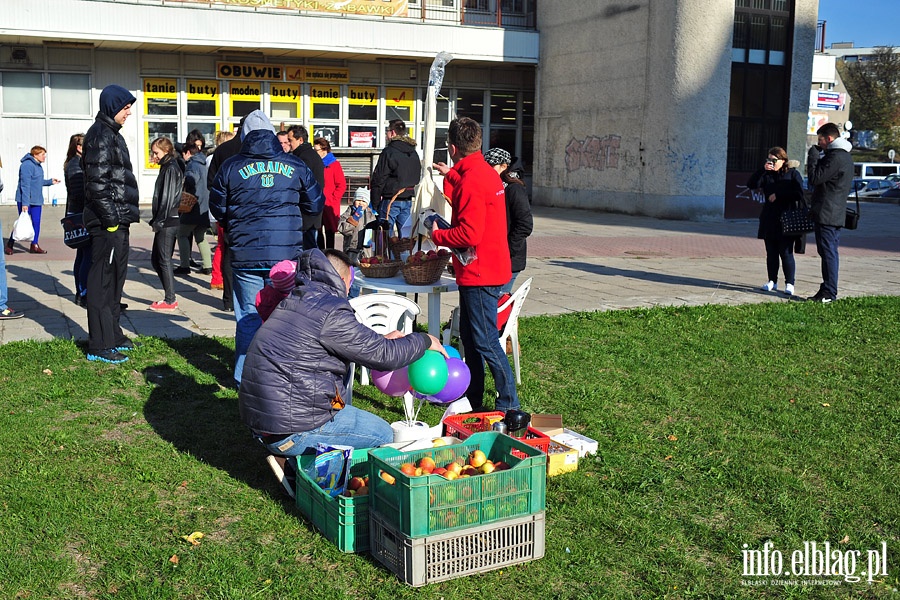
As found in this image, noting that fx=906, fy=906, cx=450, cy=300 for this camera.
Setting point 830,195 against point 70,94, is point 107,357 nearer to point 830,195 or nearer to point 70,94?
point 830,195

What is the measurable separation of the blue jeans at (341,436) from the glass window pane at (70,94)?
2218 centimetres

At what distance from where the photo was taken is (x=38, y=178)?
48.1ft

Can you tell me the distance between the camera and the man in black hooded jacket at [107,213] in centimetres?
729

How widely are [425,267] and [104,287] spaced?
2793 mm

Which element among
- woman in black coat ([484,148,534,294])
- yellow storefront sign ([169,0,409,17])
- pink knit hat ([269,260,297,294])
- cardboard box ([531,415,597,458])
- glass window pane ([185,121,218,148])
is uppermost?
yellow storefront sign ([169,0,409,17])

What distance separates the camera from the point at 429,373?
17.0 feet

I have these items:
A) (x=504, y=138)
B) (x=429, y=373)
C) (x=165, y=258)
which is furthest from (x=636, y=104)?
(x=429, y=373)

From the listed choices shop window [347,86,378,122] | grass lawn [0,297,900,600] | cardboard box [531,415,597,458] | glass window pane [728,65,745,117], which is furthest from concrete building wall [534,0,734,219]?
cardboard box [531,415,597,458]

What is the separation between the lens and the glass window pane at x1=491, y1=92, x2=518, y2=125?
28938 mm

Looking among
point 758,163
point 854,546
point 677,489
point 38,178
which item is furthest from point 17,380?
point 758,163

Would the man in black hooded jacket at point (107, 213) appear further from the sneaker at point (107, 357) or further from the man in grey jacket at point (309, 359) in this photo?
the man in grey jacket at point (309, 359)

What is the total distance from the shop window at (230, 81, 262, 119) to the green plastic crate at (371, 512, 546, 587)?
23158 millimetres

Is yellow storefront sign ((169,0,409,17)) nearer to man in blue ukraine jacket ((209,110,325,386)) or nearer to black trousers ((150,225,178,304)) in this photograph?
black trousers ((150,225,178,304))

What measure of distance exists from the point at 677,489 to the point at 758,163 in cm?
2156
